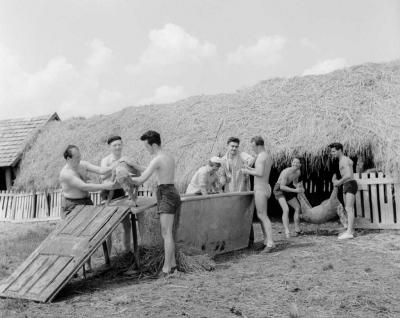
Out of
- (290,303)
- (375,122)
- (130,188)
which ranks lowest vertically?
(290,303)

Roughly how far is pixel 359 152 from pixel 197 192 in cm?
415

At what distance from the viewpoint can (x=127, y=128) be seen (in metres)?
16.4

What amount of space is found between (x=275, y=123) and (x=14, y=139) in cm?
1185

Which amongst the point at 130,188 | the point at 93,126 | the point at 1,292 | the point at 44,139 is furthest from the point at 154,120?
the point at 1,292

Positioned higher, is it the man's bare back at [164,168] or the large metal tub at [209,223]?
the man's bare back at [164,168]

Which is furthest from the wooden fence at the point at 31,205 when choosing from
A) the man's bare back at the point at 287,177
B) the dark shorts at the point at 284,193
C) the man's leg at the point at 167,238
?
the man's leg at the point at 167,238

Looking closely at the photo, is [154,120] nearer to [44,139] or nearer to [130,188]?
[44,139]

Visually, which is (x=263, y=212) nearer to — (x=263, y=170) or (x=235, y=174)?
(x=263, y=170)

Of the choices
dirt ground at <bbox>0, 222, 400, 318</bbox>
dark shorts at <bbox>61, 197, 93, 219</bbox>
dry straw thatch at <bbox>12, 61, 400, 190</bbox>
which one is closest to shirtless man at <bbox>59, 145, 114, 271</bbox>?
dark shorts at <bbox>61, 197, 93, 219</bbox>

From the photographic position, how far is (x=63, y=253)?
18.9 ft

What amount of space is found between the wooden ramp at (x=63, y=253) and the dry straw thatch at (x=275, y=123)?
227 inches

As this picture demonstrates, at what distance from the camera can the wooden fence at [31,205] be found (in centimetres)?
1606

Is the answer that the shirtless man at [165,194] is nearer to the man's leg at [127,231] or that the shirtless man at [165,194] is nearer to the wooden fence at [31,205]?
the man's leg at [127,231]

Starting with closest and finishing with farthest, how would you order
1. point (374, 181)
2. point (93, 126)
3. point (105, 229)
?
1. point (105, 229)
2. point (374, 181)
3. point (93, 126)
